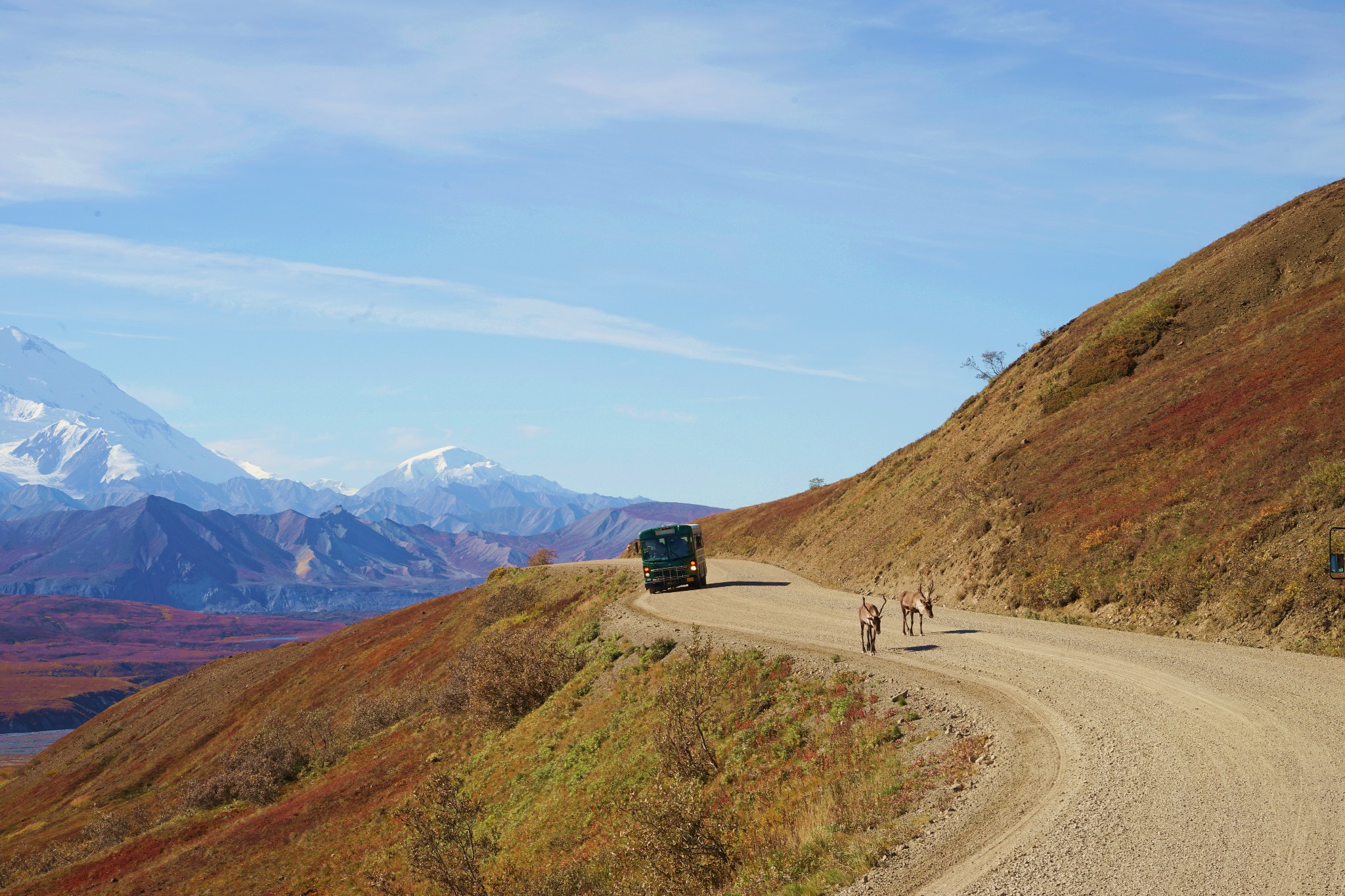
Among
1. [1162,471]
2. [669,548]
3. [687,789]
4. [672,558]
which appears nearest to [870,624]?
[687,789]

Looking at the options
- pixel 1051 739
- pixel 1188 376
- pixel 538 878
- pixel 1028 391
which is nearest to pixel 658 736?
pixel 538 878

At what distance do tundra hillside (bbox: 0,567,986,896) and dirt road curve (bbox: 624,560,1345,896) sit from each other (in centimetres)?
112

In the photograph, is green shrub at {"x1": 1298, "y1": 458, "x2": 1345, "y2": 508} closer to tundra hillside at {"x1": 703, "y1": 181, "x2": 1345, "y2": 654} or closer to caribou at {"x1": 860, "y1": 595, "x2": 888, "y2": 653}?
tundra hillside at {"x1": 703, "y1": 181, "x2": 1345, "y2": 654}

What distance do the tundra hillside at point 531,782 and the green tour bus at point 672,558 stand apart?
8.81 feet

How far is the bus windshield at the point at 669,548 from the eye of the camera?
4600cm

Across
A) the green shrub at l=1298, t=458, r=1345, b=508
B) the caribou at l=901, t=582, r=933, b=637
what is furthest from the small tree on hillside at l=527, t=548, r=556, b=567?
the green shrub at l=1298, t=458, r=1345, b=508

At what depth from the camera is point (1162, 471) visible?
33.3m

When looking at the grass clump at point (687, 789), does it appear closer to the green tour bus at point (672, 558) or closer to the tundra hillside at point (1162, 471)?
the tundra hillside at point (1162, 471)

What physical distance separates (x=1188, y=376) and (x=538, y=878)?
1416 inches

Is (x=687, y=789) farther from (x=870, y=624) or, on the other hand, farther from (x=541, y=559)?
(x=541, y=559)

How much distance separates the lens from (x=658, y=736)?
65.5 feet

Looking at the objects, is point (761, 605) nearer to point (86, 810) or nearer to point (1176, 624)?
point (1176, 624)

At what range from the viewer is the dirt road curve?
9.40 m

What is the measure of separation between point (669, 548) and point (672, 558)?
67 cm
